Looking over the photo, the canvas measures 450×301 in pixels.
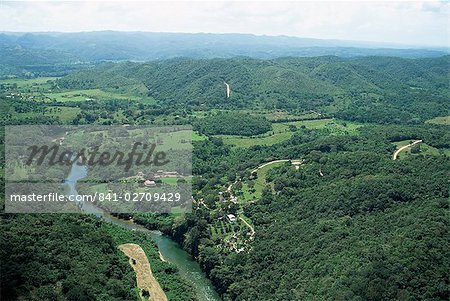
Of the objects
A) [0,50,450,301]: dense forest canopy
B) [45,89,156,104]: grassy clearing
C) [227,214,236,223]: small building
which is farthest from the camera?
[45,89,156,104]: grassy clearing

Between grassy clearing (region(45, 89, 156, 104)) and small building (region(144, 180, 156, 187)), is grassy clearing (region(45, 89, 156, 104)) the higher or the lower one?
the higher one

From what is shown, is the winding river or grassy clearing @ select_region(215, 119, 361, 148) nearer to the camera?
the winding river

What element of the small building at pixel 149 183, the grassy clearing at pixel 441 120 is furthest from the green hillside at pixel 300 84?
the small building at pixel 149 183

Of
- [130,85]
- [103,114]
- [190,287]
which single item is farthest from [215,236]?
[130,85]

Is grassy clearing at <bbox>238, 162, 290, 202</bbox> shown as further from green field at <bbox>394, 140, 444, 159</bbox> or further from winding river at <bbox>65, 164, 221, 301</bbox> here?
green field at <bbox>394, 140, 444, 159</bbox>

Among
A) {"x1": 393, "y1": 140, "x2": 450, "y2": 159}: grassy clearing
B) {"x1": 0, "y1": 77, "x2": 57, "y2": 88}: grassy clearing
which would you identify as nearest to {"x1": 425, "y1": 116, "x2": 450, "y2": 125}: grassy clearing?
{"x1": 393, "y1": 140, "x2": 450, "y2": 159}: grassy clearing

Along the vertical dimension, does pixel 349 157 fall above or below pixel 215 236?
above

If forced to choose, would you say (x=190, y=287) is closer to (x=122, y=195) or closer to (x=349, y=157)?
(x=122, y=195)

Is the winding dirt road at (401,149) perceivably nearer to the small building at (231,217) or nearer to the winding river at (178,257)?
the small building at (231,217)

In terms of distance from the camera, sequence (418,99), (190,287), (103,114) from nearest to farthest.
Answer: (190,287)
(103,114)
(418,99)
